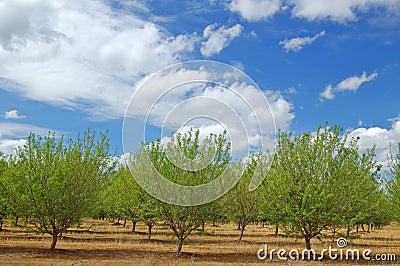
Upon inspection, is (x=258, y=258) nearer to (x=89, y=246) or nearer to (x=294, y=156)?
(x=294, y=156)

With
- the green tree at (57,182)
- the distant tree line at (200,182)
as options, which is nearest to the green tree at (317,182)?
the distant tree line at (200,182)

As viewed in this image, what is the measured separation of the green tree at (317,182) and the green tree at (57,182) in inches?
365

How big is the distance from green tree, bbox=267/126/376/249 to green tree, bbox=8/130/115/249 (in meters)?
9.26

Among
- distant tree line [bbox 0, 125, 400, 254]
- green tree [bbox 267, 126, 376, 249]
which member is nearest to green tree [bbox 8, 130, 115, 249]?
distant tree line [bbox 0, 125, 400, 254]

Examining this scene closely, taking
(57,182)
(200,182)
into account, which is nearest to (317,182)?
(200,182)

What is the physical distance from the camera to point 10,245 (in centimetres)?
2284

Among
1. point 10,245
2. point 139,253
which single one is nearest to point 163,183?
point 139,253

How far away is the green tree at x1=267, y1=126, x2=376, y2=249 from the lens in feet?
64.1

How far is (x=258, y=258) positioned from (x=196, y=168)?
540cm

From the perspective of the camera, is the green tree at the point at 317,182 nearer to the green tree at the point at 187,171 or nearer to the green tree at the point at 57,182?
the green tree at the point at 187,171

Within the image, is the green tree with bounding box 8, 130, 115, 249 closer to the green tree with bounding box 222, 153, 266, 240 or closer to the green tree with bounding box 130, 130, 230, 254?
the green tree with bounding box 130, 130, 230, 254

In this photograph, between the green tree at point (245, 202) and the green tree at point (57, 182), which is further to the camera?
the green tree at point (245, 202)

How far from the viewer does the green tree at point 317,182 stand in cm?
1953

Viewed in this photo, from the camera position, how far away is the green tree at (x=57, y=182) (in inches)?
786
